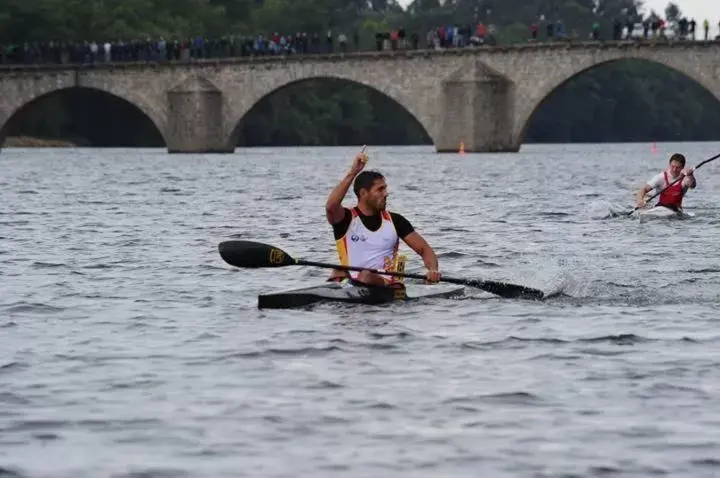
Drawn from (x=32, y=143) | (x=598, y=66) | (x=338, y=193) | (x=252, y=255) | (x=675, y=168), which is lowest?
(x=32, y=143)

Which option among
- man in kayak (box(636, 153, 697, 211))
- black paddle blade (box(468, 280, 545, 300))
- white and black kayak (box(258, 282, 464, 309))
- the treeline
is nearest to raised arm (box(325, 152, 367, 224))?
white and black kayak (box(258, 282, 464, 309))

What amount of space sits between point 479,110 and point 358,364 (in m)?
62.6

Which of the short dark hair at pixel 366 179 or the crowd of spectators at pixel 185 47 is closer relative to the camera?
the short dark hair at pixel 366 179

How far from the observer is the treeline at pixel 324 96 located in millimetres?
94500

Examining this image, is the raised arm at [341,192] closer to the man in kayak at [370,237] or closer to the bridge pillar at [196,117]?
the man in kayak at [370,237]

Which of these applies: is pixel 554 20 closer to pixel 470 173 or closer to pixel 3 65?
pixel 3 65

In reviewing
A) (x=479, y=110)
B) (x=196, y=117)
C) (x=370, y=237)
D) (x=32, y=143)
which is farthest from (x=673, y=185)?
(x=32, y=143)

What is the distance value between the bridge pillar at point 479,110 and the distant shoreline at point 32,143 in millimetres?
26614

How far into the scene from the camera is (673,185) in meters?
25.4

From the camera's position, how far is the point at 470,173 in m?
51.6

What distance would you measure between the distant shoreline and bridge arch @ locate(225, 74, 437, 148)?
14.7 m

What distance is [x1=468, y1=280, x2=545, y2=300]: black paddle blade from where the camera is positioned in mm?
15586

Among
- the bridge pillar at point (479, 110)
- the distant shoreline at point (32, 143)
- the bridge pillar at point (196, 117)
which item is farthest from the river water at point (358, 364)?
the distant shoreline at point (32, 143)

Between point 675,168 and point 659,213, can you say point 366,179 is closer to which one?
point 675,168
